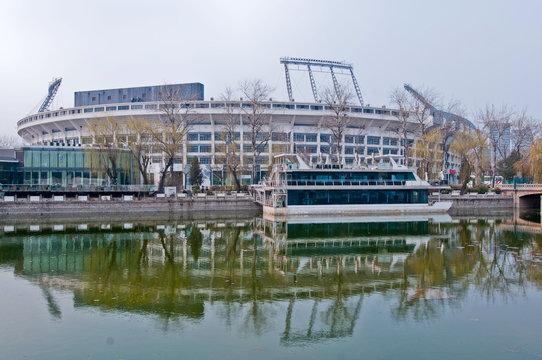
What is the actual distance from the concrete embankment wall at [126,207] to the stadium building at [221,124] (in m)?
15.2

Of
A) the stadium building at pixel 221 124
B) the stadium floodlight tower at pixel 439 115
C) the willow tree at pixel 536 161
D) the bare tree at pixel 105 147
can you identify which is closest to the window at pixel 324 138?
the stadium building at pixel 221 124

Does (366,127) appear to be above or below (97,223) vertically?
above

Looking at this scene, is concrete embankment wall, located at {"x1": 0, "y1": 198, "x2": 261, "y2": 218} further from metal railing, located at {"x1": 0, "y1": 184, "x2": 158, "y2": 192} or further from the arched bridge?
the arched bridge

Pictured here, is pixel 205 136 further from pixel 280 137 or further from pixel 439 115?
pixel 439 115

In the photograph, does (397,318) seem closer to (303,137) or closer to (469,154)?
(469,154)

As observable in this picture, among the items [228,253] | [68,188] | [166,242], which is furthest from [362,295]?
[68,188]

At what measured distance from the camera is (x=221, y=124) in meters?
66.1

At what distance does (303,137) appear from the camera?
→ 6750cm

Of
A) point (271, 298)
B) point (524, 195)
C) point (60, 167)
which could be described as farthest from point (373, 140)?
point (271, 298)

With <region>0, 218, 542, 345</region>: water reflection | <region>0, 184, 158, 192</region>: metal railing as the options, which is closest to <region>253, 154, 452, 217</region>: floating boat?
<region>0, 218, 542, 345</region>: water reflection

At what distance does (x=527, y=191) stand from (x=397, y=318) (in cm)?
4317

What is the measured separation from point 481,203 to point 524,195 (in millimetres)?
5046

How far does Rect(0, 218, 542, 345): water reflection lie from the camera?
12828 millimetres

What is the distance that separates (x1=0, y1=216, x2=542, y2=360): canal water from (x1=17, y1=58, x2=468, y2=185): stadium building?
35.8 meters
